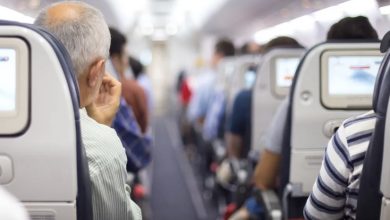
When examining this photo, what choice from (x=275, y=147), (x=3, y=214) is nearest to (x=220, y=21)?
(x=275, y=147)

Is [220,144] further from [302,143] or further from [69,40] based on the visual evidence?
[69,40]

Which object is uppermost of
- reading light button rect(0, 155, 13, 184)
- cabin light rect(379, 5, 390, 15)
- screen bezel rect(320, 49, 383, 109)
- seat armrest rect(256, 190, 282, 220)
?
cabin light rect(379, 5, 390, 15)

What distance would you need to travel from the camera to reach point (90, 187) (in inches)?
64.2

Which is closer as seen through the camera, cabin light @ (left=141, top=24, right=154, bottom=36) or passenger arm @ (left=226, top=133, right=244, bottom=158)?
passenger arm @ (left=226, top=133, right=244, bottom=158)

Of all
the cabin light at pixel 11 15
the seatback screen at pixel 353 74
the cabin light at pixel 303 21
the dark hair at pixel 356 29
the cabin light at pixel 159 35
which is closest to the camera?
the seatback screen at pixel 353 74

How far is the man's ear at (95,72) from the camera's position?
185cm

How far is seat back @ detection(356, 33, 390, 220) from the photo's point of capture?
1.60 m

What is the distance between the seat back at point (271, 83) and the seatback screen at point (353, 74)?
1101mm

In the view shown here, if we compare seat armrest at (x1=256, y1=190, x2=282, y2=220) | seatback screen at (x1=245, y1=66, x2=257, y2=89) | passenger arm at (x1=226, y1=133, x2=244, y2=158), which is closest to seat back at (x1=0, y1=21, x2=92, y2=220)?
seat armrest at (x1=256, y1=190, x2=282, y2=220)

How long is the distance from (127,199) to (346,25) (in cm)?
143

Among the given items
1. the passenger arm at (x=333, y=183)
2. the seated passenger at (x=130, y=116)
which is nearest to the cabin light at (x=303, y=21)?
the seated passenger at (x=130, y=116)

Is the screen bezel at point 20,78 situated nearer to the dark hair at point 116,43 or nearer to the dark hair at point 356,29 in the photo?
the dark hair at point 356,29

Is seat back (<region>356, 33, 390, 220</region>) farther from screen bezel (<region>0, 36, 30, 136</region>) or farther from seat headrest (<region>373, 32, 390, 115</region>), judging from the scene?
screen bezel (<region>0, 36, 30, 136</region>)

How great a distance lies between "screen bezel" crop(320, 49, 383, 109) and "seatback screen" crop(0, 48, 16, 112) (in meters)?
1.44
